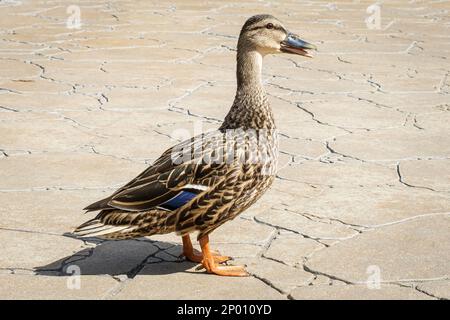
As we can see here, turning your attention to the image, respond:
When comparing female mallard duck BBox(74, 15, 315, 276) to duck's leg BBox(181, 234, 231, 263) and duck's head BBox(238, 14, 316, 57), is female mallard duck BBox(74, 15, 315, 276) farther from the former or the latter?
duck's head BBox(238, 14, 316, 57)

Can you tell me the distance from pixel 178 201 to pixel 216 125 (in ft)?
9.34

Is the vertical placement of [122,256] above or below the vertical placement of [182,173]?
below

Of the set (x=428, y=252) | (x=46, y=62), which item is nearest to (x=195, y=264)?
(x=428, y=252)

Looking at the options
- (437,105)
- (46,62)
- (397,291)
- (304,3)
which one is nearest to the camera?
(397,291)

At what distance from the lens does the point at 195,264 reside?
14.2 feet

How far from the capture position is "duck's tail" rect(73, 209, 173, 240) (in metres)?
3.97

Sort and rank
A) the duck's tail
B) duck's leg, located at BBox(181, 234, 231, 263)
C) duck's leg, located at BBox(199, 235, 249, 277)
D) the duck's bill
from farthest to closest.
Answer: the duck's bill
duck's leg, located at BBox(181, 234, 231, 263)
duck's leg, located at BBox(199, 235, 249, 277)
the duck's tail

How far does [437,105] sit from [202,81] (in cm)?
226

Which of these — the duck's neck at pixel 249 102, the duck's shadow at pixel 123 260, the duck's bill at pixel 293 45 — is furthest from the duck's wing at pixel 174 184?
the duck's bill at pixel 293 45

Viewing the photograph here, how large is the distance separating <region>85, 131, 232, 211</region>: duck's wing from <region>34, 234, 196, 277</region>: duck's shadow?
36 centimetres

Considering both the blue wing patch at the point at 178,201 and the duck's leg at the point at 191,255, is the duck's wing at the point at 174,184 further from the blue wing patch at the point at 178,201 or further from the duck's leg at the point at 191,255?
the duck's leg at the point at 191,255

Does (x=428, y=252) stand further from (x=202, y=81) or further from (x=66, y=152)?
(x=202, y=81)

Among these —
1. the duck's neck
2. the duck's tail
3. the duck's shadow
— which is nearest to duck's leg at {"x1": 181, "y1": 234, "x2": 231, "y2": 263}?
the duck's shadow

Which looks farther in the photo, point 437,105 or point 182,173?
point 437,105
